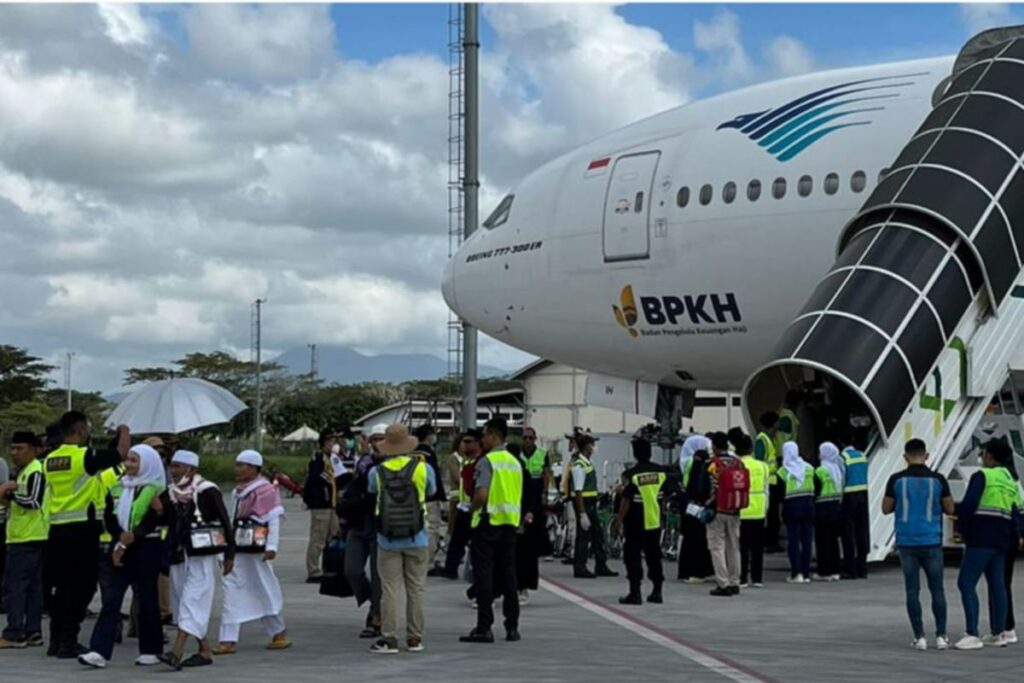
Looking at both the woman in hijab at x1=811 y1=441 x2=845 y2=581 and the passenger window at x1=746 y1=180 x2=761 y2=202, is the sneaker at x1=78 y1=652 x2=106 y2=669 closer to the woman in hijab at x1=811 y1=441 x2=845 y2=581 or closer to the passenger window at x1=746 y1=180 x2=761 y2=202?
the woman in hijab at x1=811 y1=441 x2=845 y2=581

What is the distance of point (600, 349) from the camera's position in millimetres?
24203

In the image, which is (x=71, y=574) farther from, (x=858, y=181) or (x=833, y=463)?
(x=858, y=181)

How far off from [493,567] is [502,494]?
2.01 feet

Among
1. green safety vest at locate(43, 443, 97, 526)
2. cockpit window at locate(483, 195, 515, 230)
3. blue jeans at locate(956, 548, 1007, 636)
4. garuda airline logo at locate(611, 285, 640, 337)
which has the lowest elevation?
blue jeans at locate(956, 548, 1007, 636)

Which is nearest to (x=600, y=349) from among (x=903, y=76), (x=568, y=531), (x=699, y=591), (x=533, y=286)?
(x=533, y=286)

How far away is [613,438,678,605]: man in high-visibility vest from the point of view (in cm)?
1482

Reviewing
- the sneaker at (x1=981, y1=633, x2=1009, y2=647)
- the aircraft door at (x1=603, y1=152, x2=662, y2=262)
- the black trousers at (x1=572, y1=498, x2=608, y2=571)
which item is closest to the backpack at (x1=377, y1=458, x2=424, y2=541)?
the sneaker at (x1=981, y1=633, x2=1009, y2=647)

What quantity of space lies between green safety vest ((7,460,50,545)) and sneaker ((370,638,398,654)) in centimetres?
282

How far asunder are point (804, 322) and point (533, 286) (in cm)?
703

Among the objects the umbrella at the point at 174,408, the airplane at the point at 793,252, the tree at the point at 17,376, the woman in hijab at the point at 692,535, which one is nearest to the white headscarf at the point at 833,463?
the airplane at the point at 793,252

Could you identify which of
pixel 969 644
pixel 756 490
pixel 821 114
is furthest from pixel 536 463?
pixel 969 644

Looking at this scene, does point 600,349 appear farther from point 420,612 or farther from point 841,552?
point 420,612

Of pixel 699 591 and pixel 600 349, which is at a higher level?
pixel 600 349

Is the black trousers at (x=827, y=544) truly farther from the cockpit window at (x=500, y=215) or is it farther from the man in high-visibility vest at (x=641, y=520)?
the cockpit window at (x=500, y=215)
